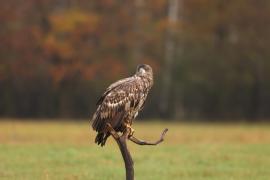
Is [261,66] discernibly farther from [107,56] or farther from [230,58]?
[107,56]

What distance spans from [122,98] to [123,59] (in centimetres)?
4205

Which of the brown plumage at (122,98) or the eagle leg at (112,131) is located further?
the eagle leg at (112,131)

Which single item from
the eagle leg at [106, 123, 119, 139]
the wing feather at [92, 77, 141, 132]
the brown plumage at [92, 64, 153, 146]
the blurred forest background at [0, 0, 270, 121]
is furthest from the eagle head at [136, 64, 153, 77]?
the blurred forest background at [0, 0, 270, 121]

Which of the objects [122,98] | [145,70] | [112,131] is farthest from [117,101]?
[145,70]

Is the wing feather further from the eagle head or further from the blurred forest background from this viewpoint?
the blurred forest background

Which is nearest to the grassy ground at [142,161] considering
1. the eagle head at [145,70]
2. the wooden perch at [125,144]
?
the wooden perch at [125,144]

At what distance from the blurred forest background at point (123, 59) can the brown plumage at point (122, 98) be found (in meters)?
38.3

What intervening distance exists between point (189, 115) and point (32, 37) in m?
10.0

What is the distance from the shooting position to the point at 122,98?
13.3 meters

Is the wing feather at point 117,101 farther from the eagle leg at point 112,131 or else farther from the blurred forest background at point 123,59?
the blurred forest background at point 123,59

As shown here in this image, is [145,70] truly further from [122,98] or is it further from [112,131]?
[112,131]

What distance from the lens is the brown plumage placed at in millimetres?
13305

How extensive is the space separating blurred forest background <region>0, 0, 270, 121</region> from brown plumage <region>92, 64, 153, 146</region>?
38259 mm

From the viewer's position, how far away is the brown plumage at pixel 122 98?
524 inches
